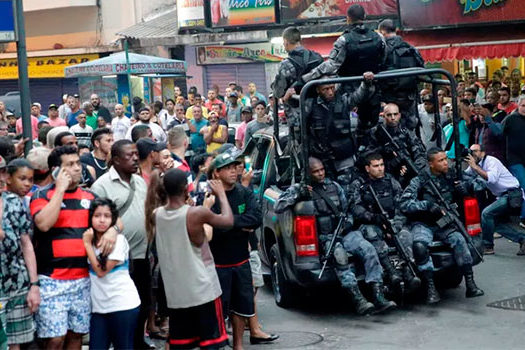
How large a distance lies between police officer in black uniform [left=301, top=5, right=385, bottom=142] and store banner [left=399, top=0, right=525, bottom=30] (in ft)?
32.6

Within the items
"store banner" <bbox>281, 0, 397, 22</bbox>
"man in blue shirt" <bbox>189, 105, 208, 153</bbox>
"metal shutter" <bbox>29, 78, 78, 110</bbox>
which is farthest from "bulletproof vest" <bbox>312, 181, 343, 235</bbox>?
"metal shutter" <bbox>29, 78, 78, 110</bbox>

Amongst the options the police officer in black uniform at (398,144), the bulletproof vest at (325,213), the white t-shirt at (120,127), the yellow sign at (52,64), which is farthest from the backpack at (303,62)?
the yellow sign at (52,64)

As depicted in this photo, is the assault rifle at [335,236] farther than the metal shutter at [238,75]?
No

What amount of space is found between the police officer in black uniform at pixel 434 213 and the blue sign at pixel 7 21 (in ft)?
13.7

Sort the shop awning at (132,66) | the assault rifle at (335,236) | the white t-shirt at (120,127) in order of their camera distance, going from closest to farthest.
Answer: the assault rifle at (335,236)
the white t-shirt at (120,127)
the shop awning at (132,66)

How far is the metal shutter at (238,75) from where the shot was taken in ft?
95.4

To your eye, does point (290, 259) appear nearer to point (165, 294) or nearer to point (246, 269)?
point (246, 269)

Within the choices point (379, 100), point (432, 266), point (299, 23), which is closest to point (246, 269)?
point (432, 266)

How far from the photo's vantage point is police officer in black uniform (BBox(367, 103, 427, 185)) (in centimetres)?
1077

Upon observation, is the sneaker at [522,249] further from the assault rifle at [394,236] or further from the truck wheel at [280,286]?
the truck wheel at [280,286]

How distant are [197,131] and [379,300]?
8.08m

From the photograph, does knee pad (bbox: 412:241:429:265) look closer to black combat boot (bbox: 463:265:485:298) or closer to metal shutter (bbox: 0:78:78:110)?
black combat boot (bbox: 463:265:485:298)

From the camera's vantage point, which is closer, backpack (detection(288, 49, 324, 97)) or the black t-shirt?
backpack (detection(288, 49, 324, 97))

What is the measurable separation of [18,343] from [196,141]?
32.2 ft
